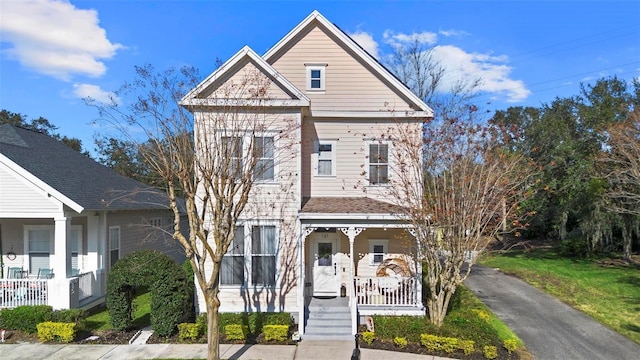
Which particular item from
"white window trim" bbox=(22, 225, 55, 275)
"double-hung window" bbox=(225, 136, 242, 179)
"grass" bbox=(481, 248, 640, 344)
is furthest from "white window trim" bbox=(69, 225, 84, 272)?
"grass" bbox=(481, 248, 640, 344)

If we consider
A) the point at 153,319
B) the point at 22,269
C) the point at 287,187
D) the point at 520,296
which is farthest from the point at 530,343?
the point at 22,269

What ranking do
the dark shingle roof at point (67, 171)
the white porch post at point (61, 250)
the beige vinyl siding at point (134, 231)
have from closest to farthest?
the white porch post at point (61, 250)
the dark shingle roof at point (67, 171)
the beige vinyl siding at point (134, 231)

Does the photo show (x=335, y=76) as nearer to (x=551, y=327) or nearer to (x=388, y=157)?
(x=388, y=157)

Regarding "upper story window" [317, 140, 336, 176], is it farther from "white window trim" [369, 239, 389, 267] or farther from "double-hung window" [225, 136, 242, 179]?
"double-hung window" [225, 136, 242, 179]

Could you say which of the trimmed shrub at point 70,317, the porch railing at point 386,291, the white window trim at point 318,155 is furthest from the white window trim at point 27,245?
the porch railing at point 386,291

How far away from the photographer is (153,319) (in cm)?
1109

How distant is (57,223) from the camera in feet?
41.4

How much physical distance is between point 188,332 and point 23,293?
622 cm

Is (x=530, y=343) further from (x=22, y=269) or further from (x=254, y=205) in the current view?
(x=22, y=269)

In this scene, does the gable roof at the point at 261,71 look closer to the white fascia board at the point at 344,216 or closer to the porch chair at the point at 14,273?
the white fascia board at the point at 344,216

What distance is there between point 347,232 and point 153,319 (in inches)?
242

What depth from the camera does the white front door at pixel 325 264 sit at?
13.6m

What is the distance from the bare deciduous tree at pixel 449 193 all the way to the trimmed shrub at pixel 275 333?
4.53m

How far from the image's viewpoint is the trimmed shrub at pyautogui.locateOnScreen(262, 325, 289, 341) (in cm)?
1099
